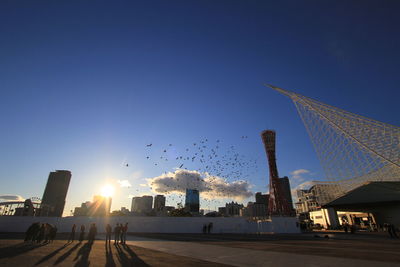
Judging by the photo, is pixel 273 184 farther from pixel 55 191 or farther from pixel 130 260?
pixel 55 191

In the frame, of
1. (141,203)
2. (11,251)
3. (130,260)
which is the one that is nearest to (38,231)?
(11,251)

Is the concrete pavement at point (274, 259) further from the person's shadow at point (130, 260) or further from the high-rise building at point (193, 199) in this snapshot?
the high-rise building at point (193, 199)

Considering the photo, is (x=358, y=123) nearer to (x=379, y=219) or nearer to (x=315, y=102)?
(x=315, y=102)

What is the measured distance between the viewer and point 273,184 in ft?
233

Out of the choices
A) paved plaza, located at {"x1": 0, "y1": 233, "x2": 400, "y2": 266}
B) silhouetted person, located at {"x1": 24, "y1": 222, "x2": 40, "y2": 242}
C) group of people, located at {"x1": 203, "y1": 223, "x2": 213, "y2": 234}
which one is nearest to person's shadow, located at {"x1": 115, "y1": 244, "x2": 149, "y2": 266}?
paved plaza, located at {"x1": 0, "y1": 233, "x2": 400, "y2": 266}

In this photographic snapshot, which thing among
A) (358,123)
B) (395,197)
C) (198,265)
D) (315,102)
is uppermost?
(315,102)

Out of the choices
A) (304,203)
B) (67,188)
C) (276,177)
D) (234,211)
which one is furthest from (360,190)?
(67,188)

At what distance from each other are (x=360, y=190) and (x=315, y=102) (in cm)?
3001

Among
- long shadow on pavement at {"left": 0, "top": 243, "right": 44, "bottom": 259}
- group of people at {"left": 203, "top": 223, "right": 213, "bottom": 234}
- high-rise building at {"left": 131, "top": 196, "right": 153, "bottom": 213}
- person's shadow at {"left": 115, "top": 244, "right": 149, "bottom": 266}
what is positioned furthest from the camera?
high-rise building at {"left": 131, "top": 196, "right": 153, "bottom": 213}

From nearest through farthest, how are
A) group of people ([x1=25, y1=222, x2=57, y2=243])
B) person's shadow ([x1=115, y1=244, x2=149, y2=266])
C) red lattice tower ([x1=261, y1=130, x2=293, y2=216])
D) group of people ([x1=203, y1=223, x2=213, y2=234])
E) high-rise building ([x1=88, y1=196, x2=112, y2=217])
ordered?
person's shadow ([x1=115, y1=244, x2=149, y2=266]), group of people ([x1=25, y1=222, x2=57, y2=243]), group of people ([x1=203, y1=223, x2=213, y2=234]), red lattice tower ([x1=261, y1=130, x2=293, y2=216]), high-rise building ([x1=88, y1=196, x2=112, y2=217])

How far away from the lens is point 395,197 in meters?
42.4

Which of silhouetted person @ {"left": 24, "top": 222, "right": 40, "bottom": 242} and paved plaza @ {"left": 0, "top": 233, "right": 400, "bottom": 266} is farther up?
silhouetted person @ {"left": 24, "top": 222, "right": 40, "bottom": 242}

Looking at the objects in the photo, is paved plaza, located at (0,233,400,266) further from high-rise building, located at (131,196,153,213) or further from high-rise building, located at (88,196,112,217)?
high-rise building, located at (131,196,153,213)

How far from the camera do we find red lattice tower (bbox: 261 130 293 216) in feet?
230
